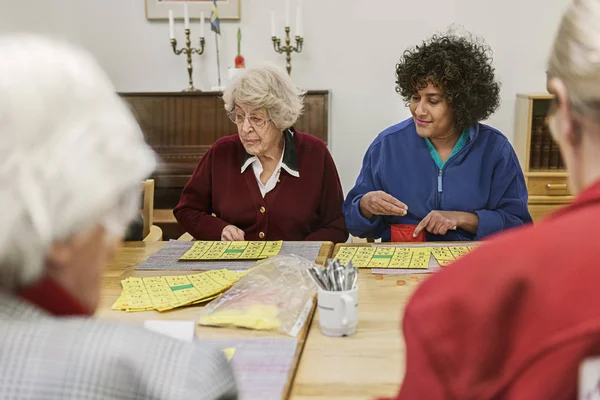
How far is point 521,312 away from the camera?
0.61 meters

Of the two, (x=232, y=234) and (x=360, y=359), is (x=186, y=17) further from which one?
(x=360, y=359)

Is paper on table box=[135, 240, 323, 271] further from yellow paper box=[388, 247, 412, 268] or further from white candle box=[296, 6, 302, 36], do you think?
white candle box=[296, 6, 302, 36]

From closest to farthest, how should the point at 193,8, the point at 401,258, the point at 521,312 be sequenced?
the point at 521,312 < the point at 401,258 < the point at 193,8

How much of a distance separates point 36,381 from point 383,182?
5.84 feet

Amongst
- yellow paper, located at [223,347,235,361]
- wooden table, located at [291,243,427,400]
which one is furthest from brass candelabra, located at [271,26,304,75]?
yellow paper, located at [223,347,235,361]

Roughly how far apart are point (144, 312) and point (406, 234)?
98 centimetres

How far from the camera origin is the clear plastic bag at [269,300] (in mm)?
1348

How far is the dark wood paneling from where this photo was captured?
3.80m

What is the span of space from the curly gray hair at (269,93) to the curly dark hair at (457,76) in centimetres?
42

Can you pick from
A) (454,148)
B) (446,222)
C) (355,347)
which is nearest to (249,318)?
(355,347)

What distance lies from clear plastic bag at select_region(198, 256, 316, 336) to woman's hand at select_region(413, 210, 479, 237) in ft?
1.85

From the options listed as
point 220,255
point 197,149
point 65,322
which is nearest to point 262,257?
point 220,255

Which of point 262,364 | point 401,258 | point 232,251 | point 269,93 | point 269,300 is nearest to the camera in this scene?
point 262,364

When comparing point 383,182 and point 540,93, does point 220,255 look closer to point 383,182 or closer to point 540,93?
point 383,182
